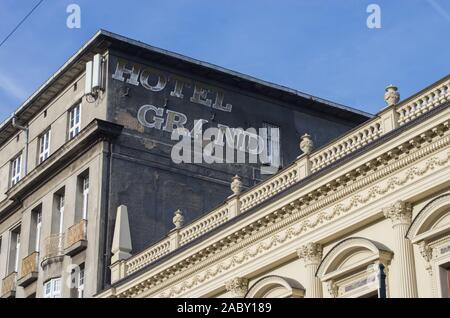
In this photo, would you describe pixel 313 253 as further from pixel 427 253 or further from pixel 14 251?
pixel 14 251

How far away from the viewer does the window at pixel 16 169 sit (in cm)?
5650

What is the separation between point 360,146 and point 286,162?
18584mm

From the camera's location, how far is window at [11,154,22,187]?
185 ft

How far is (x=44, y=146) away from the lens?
54156 millimetres

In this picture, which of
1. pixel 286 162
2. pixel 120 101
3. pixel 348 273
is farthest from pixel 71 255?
pixel 348 273

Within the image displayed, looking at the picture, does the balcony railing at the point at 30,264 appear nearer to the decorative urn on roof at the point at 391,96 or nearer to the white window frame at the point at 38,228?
the white window frame at the point at 38,228

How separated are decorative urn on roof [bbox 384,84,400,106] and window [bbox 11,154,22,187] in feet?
89.0

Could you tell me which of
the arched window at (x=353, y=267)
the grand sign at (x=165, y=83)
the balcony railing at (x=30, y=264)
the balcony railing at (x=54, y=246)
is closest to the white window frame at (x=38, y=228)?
the balcony railing at (x=30, y=264)

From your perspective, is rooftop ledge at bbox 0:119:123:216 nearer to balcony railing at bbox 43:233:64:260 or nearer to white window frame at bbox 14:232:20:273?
white window frame at bbox 14:232:20:273

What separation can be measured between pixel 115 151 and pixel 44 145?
23.9 feet

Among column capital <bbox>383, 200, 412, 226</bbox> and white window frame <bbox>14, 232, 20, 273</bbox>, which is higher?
white window frame <bbox>14, 232, 20, 273</bbox>

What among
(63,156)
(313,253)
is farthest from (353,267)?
(63,156)

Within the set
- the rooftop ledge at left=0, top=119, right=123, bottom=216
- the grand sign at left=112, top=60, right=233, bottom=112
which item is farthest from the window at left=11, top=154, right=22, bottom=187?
the grand sign at left=112, top=60, right=233, bottom=112

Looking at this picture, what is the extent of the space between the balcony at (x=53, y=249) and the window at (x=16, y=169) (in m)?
7.37
